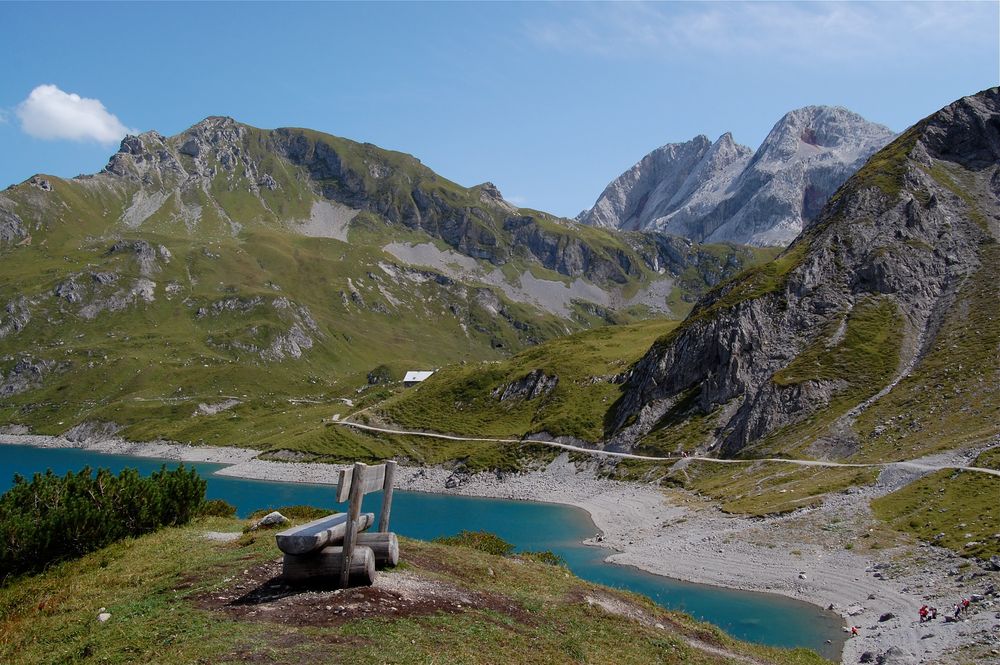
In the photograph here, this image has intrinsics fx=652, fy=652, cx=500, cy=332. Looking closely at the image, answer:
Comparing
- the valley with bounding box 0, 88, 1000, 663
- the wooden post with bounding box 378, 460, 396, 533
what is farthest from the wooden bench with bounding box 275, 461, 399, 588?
the valley with bounding box 0, 88, 1000, 663

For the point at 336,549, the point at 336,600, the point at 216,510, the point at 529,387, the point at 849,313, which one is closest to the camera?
the point at 336,600

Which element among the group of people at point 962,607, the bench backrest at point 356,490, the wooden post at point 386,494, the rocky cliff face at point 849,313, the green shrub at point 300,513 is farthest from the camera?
the rocky cliff face at point 849,313

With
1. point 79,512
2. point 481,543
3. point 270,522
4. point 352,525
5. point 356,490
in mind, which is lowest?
point 481,543

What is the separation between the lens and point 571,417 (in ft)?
474

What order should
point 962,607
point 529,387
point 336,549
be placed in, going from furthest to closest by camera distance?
1. point 529,387
2. point 962,607
3. point 336,549

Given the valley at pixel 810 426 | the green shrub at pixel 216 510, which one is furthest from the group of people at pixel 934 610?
the green shrub at pixel 216 510

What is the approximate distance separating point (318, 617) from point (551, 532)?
76.5m

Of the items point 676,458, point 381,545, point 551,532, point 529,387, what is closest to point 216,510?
point 381,545

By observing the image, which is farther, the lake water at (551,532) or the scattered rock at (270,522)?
the lake water at (551,532)

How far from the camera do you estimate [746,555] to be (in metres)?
66.5

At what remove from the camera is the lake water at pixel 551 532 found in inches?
1932

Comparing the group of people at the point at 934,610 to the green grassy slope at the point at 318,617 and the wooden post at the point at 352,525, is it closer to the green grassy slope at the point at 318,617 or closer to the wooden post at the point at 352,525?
the green grassy slope at the point at 318,617

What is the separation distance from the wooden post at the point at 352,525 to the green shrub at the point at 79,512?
46.3ft

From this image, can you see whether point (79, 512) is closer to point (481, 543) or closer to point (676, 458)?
point (481, 543)
